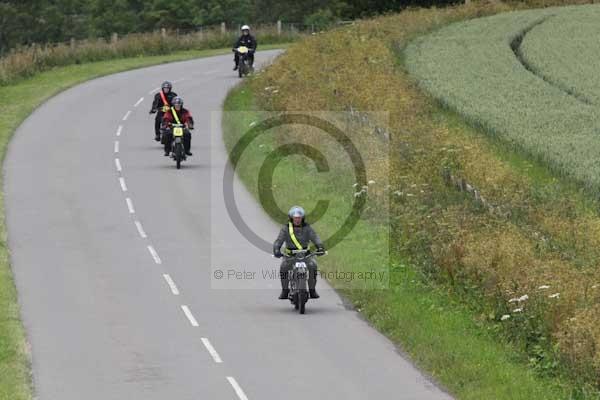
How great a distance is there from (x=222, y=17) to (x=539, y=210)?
102 metres

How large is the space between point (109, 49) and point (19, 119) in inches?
919

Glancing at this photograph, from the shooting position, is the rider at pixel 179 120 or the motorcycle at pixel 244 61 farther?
the motorcycle at pixel 244 61

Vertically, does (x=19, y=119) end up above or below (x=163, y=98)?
below

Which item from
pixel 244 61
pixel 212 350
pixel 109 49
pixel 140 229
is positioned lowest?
pixel 109 49

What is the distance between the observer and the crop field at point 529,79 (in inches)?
1398

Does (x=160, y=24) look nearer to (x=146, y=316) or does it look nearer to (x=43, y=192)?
(x=43, y=192)

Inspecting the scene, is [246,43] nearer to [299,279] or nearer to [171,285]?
[171,285]

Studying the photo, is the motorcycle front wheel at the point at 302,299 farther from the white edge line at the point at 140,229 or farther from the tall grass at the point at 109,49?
the tall grass at the point at 109,49

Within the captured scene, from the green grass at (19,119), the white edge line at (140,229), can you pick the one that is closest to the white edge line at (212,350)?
the green grass at (19,119)

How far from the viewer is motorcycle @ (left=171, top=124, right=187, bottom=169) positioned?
39.6 m

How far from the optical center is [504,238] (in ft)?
78.7

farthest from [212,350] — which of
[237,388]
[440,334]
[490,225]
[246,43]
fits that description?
[246,43]

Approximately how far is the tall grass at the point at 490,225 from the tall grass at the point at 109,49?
19084 mm

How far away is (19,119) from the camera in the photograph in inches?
1917
